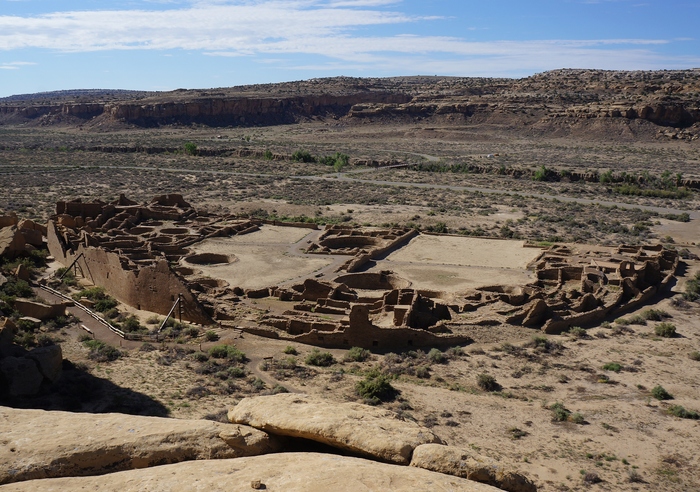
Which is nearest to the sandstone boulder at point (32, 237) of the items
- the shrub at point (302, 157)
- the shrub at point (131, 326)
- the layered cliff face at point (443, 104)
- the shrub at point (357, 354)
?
the shrub at point (131, 326)

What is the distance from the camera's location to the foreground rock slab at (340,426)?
10.5 m

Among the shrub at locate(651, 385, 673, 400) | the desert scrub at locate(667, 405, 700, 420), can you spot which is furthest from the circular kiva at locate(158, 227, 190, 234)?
the desert scrub at locate(667, 405, 700, 420)

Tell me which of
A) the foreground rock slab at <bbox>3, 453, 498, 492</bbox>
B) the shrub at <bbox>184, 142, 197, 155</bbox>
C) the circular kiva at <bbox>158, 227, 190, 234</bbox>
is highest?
the shrub at <bbox>184, 142, 197, 155</bbox>

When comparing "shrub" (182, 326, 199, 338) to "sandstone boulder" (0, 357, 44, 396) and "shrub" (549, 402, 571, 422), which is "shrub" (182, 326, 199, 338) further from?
"shrub" (549, 402, 571, 422)

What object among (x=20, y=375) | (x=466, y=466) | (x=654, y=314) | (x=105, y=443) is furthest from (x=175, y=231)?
(x=466, y=466)

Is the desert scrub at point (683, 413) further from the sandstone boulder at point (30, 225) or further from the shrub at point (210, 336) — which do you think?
the sandstone boulder at point (30, 225)

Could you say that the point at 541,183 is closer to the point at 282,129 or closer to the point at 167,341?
the point at 167,341

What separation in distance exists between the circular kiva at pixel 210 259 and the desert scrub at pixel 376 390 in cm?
2153

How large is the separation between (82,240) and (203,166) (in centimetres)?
5847

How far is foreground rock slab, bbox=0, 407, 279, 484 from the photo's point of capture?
9.95 metres

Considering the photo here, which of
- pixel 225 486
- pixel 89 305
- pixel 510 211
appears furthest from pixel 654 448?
pixel 510 211

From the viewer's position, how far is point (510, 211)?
59.8m

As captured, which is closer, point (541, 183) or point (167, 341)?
point (167, 341)

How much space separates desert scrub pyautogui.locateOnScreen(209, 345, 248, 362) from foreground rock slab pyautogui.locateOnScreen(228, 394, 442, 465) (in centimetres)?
1161
